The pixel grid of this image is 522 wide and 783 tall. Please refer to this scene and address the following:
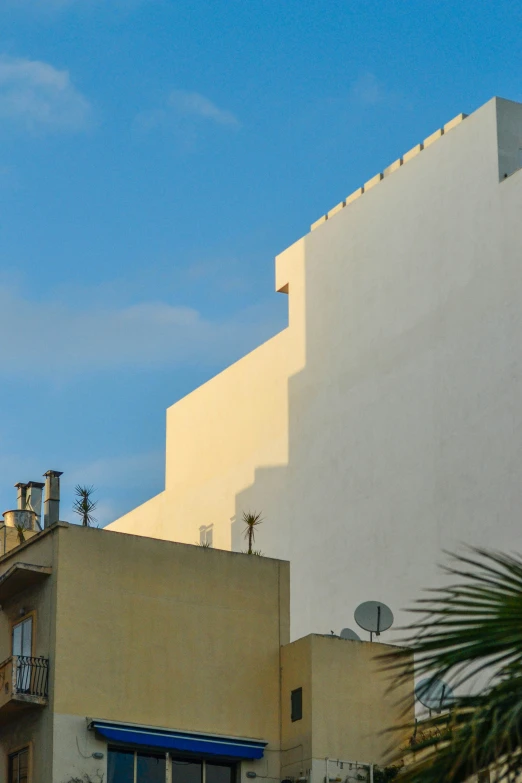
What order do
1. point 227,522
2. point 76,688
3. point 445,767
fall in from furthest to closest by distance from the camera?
point 227,522
point 76,688
point 445,767

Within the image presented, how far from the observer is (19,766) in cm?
3203

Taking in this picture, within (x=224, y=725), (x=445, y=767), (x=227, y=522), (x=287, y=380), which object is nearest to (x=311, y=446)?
(x=287, y=380)

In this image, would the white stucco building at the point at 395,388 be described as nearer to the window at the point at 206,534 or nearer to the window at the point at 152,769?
the window at the point at 206,534

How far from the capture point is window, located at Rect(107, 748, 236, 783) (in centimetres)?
3153

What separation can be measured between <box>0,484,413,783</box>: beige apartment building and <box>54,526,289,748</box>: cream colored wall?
1.2 inches

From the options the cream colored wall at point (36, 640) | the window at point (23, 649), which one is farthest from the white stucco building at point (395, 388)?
the window at point (23, 649)

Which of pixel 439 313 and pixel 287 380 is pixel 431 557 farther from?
pixel 287 380

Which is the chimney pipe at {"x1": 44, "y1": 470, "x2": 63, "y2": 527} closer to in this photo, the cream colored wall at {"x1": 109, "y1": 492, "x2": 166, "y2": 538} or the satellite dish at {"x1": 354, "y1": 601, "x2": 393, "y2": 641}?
the satellite dish at {"x1": 354, "y1": 601, "x2": 393, "y2": 641}

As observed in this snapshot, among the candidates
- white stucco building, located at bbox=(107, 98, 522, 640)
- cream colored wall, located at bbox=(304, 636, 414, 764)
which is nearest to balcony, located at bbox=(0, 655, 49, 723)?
cream colored wall, located at bbox=(304, 636, 414, 764)

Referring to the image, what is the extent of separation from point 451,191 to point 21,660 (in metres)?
20.4

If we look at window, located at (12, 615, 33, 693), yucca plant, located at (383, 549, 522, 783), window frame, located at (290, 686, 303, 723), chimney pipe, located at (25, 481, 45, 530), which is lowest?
yucca plant, located at (383, 549, 522, 783)

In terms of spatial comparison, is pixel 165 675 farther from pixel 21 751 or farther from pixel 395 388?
pixel 395 388

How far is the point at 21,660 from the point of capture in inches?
1265

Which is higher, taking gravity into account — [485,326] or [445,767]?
[485,326]
